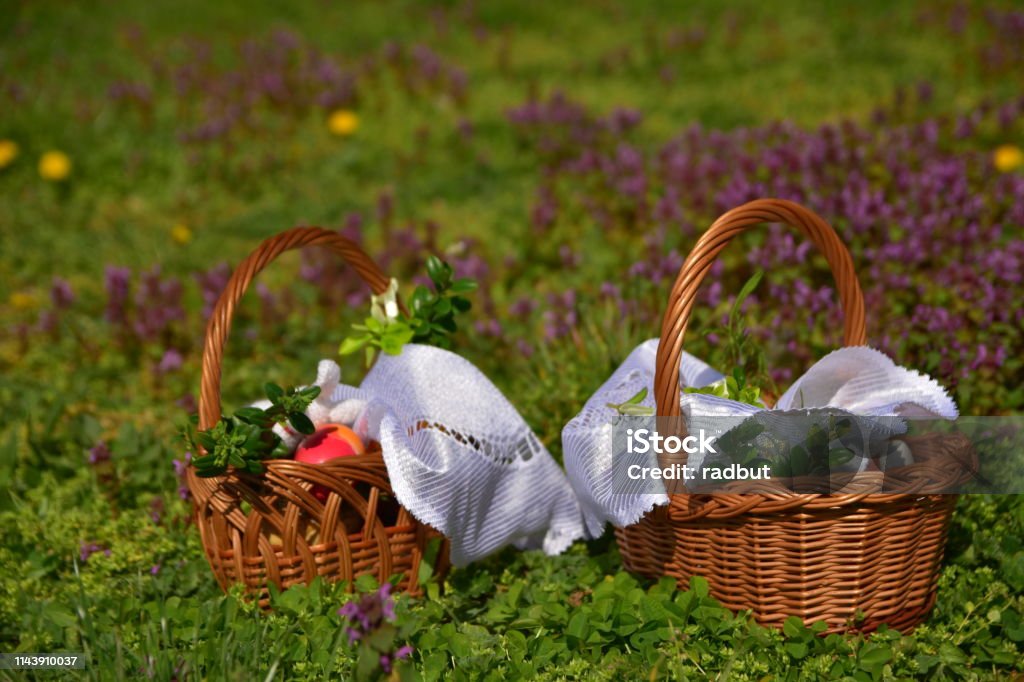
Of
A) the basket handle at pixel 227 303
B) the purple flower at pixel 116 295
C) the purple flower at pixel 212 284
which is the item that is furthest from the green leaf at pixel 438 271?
the purple flower at pixel 116 295

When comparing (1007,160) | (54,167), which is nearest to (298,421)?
(1007,160)

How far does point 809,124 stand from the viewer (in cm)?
617

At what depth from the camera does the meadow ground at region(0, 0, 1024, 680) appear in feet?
8.36

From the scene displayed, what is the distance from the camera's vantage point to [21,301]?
16.1 feet

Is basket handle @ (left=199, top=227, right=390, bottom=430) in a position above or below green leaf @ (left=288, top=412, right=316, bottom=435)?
above

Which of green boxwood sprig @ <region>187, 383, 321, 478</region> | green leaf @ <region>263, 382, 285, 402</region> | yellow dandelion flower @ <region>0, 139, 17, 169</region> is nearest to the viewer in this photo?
green boxwood sprig @ <region>187, 383, 321, 478</region>

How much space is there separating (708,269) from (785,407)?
1.77 feet

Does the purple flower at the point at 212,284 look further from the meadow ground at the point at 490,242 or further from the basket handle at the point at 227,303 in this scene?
the basket handle at the point at 227,303

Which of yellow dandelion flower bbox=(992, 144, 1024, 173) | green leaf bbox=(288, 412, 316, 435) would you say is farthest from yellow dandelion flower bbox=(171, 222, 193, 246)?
yellow dandelion flower bbox=(992, 144, 1024, 173)

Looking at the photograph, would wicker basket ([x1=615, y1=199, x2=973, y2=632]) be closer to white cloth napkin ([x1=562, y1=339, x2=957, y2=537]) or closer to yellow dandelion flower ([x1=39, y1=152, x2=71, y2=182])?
white cloth napkin ([x1=562, y1=339, x2=957, y2=537])

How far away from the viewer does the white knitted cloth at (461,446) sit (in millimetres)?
2699

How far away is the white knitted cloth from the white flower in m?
0.13

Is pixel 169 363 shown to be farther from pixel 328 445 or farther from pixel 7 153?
pixel 7 153

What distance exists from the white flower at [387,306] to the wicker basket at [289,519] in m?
0.40
